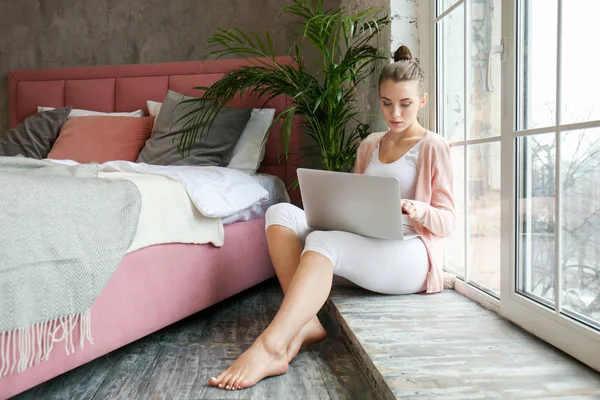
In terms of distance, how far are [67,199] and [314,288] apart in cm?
76

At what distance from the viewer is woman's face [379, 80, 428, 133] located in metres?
2.04

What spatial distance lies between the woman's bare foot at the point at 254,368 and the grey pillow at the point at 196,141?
1.53m

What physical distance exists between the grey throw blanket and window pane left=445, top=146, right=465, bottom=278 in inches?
48.9

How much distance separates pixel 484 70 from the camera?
6.49ft

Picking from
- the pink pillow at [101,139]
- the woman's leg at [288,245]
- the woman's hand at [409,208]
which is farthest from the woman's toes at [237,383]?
the pink pillow at [101,139]

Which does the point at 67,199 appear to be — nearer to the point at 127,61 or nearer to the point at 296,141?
the point at 296,141

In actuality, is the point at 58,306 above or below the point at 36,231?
below

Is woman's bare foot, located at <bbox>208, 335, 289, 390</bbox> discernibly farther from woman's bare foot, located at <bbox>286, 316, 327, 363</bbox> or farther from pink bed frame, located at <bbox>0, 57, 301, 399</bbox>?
pink bed frame, located at <bbox>0, 57, 301, 399</bbox>

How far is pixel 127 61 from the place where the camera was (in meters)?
3.98

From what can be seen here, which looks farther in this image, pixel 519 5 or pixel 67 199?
pixel 519 5

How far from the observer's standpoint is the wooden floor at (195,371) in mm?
1647

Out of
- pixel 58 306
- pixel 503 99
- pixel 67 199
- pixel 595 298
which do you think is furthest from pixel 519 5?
pixel 58 306

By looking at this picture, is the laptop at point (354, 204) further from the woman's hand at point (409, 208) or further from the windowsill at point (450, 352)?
the windowsill at point (450, 352)

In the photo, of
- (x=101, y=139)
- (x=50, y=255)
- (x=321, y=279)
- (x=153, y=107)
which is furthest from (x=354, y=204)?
(x=153, y=107)
